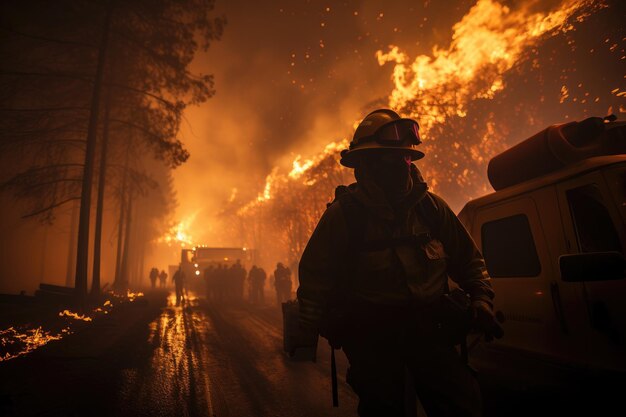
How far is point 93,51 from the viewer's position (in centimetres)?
1246

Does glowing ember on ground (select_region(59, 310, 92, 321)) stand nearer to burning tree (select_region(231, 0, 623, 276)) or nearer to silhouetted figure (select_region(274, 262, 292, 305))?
silhouetted figure (select_region(274, 262, 292, 305))

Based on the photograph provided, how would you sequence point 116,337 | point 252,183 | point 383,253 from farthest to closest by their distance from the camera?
point 252,183
point 116,337
point 383,253

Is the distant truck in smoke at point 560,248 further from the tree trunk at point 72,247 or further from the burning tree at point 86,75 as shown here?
the tree trunk at point 72,247

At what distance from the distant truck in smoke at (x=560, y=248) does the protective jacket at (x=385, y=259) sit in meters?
0.53

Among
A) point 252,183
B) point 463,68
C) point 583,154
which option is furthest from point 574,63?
point 252,183

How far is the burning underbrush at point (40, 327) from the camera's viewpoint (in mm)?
6403

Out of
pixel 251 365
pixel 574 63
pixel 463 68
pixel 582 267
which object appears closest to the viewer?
pixel 582 267

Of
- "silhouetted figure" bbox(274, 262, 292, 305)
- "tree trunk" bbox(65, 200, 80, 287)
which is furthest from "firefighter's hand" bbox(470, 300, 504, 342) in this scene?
"tree trunk" bbox(65, 200, 80, 287)

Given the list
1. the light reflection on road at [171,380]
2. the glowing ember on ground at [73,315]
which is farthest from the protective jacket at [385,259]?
the glowing ember on ground at [73,315]

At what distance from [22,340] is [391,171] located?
8587mm

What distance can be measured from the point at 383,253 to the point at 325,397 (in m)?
3.30

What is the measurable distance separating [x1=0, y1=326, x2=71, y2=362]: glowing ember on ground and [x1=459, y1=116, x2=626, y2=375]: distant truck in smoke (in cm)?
754

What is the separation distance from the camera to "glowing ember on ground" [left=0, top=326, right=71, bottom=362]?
6104 millimetres

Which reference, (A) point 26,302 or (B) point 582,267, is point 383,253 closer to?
(B) point 582,267
